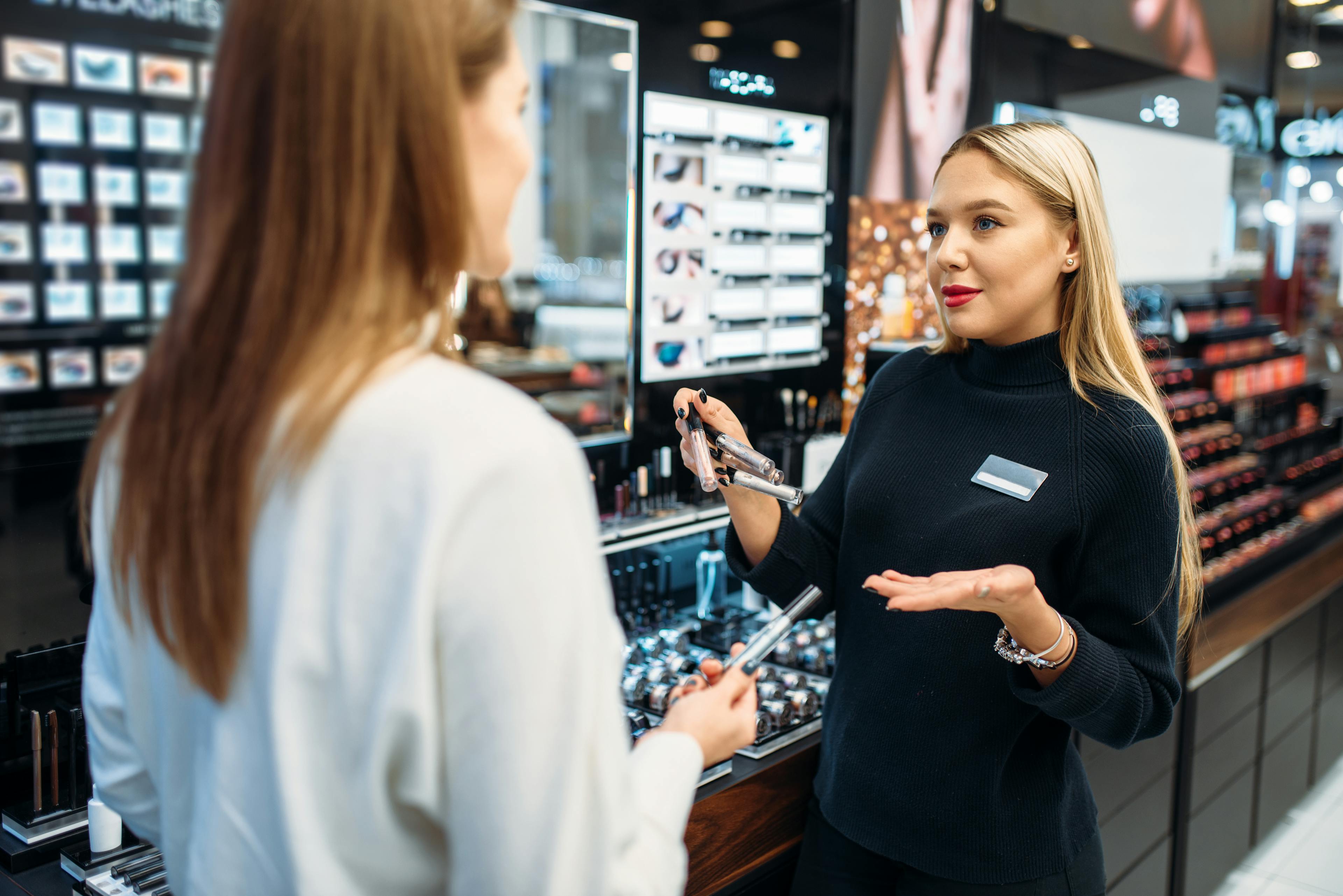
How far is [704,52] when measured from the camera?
2449 millimetres

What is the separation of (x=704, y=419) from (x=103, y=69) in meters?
1.39

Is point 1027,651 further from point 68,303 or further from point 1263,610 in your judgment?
point 1263,610

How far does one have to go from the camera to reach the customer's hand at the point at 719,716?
89 cm

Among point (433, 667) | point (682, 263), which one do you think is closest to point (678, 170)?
point (682, 263)

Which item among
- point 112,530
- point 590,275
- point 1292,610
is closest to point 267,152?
point 112,530

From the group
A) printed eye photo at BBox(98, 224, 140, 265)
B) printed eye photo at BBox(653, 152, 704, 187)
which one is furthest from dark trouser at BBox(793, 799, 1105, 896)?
printed eye photo at BBox(98, 224, 140, 265)

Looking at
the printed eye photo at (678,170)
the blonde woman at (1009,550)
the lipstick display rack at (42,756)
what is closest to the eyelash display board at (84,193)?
the lipstick display rack at (42,756)

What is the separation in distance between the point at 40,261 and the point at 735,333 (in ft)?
5.05

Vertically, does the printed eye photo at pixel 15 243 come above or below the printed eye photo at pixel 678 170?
below

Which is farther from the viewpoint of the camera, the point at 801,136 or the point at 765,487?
the point at 801,136

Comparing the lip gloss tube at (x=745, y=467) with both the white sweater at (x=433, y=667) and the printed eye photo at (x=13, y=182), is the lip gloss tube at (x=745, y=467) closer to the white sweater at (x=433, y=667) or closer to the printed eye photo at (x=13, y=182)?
the white sweater at (x=433, y=667)

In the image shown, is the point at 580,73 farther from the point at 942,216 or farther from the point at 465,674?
the point at 465,674

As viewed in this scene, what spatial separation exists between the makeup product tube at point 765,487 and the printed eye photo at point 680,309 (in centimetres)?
102

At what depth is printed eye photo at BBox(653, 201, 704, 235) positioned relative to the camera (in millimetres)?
2422
